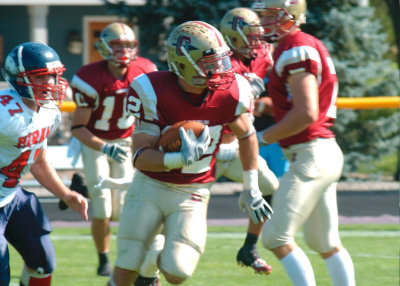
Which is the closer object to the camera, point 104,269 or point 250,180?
point 250,180

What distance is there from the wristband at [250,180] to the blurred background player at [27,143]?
3.04 ft

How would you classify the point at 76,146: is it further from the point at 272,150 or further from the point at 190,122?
the point at 190,122

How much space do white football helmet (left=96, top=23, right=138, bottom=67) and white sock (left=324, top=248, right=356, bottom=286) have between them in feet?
9.27

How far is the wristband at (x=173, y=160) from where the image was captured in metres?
4.48

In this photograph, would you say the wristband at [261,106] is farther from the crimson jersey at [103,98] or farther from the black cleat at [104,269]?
the black cleat at [104,269]

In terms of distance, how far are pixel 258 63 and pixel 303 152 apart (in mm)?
1890

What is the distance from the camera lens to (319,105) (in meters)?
5.18

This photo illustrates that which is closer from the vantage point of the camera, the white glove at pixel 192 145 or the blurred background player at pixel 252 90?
the white glove at pixel 192 145

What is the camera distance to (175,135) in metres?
4.60

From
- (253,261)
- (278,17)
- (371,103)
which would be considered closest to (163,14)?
(371,103)

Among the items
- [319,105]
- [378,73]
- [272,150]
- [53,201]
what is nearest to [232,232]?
[272,150]

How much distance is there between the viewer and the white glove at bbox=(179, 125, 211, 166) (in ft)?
14.6

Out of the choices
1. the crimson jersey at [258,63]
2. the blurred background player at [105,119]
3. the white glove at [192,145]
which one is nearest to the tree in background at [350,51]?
the blurred background player at [105,119]

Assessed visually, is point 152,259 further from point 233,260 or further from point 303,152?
point 233,260
